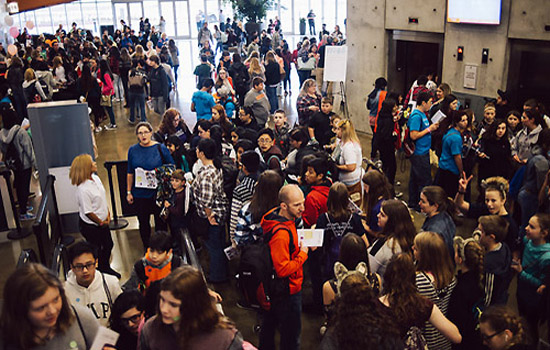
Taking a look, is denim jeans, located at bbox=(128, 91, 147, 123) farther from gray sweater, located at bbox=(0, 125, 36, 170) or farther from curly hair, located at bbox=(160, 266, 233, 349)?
curly hair, located at bbox=(160, 266, 233, 349)

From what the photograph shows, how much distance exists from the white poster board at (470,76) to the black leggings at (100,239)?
269 inches

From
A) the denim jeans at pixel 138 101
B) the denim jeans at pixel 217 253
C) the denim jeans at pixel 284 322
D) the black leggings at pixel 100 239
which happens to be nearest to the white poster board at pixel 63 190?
the black leggings at pixel 100 239

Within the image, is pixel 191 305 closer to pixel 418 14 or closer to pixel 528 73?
pixel 528 73

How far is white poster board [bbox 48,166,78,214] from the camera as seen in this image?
274 inches

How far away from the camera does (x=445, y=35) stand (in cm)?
988

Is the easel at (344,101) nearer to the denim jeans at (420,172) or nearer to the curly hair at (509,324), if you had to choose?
the denim jeans at (420,172)

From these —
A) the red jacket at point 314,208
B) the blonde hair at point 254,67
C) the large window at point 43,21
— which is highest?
the large window at point 43,21

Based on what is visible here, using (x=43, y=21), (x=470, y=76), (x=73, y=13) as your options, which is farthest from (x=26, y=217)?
(x=43, y=21)

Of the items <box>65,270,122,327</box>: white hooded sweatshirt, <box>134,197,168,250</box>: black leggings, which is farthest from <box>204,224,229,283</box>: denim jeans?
<box>65,270,122,327</box>: white hooded sweatshirt

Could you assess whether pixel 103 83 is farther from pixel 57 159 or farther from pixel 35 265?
pixel 35 265

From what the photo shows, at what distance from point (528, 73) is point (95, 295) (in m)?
7.80

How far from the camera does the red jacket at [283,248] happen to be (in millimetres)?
3910

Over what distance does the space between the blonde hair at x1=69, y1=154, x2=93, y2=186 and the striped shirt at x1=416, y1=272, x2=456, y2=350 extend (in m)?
3.48

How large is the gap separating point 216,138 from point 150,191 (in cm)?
102
